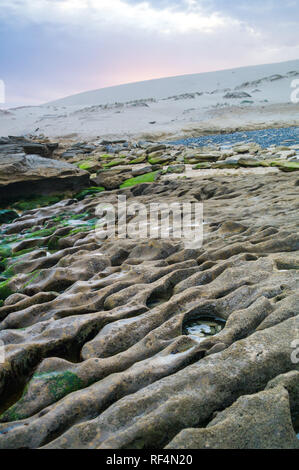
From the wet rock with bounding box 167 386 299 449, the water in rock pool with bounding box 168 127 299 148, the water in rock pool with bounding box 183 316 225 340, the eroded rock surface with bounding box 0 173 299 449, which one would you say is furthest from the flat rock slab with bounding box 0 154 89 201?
the wet rock with bounding box 167 386 299 449

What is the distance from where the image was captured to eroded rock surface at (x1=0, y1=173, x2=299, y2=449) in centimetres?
193

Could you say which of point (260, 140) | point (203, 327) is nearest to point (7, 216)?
point (203, 327)

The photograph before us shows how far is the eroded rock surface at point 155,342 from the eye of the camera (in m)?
1.93

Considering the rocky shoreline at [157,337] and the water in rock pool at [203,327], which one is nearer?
the rocky shoreline at [157,337]

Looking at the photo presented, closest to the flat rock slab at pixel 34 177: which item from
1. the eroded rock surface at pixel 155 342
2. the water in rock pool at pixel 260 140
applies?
the eroded rock surface at pixel 155 342

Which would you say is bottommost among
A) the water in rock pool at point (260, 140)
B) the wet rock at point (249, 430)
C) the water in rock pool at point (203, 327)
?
the water in rock pool at point (203, 327)

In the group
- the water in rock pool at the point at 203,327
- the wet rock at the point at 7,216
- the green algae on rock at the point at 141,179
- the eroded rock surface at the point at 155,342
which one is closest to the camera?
the eroded rock surface at the point at 155,342

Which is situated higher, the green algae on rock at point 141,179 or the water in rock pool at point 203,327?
the green algae on rock at point 141,179

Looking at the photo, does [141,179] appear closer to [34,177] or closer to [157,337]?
[34,177]

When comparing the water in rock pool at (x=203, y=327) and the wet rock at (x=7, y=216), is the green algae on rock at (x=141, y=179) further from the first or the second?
the water in rock pool at (x=203, y=327)

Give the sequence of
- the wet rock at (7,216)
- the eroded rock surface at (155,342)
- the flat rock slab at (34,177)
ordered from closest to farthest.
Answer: the eroded rock surface at (155,342), the wet rock at (7,216), the flat rock slab at (34,177)

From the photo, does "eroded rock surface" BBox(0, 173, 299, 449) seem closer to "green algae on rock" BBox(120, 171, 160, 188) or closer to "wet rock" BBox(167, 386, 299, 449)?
"wet rock" BBox(167, 386, 299, 449)

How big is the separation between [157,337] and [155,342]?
71mm

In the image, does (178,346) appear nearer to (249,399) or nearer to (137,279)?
(249,399)
